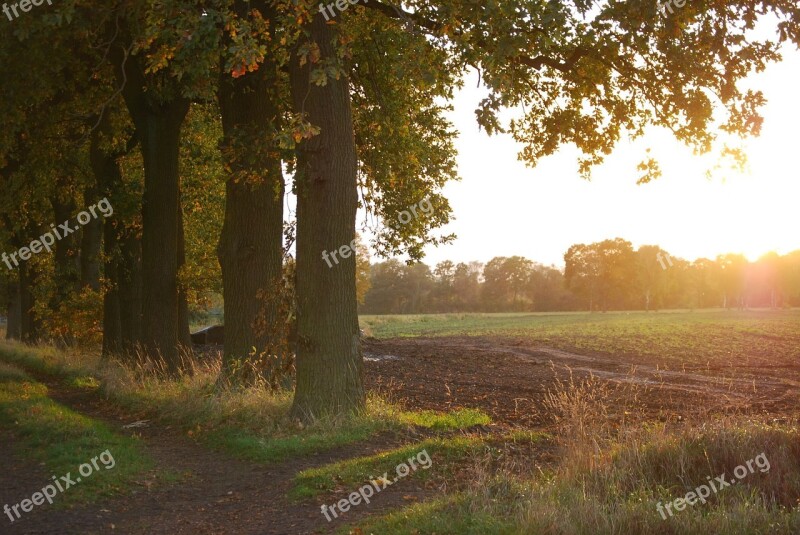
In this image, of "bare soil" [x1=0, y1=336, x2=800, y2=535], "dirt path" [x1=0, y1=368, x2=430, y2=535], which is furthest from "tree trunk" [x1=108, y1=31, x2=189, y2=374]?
"dirt path" [x1=0, y1=368, x2=430, y2=535]

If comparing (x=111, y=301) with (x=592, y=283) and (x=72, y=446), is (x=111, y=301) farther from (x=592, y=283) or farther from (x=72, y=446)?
(x=592, y=283)

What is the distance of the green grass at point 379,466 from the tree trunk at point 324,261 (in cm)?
191

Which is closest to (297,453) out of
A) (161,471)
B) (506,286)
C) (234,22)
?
(161,471)

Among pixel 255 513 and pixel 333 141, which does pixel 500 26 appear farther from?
pixel 255 513

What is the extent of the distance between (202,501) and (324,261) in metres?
4.14

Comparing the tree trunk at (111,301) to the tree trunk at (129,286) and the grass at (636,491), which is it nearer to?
the tree trunk at (129,286)

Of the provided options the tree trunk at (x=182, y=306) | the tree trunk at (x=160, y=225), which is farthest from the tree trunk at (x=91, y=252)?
the tree trunk at (x=160, y=225)

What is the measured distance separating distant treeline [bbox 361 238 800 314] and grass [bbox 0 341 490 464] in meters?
88.2

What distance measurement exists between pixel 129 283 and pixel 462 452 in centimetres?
1328

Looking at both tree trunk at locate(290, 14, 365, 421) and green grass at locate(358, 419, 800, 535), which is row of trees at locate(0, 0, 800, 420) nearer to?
tree trunk at locate(290, 14, 365, 421)

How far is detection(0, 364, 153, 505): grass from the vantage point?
350 inches

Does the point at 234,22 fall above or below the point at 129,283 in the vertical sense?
above

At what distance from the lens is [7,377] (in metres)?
19.5

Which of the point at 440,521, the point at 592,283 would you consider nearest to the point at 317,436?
the point at 440,521
